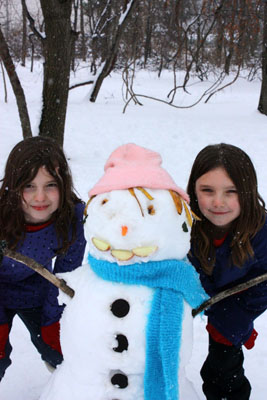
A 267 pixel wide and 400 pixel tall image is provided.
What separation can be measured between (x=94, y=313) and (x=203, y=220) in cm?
60

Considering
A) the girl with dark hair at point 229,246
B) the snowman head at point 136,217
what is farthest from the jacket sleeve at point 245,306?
the snowman head at point 136,217

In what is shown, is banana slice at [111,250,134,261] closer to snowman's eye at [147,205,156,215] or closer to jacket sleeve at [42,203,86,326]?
snowman's eye at [147,205,156,215]

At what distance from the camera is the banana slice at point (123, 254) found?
2.97 feet

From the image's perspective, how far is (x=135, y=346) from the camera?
0.92 m

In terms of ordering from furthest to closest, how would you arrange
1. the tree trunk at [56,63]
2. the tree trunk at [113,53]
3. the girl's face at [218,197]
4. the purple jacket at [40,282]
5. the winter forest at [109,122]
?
the tree trunk at [113,53]
the tree trunk at [56,63]
the winter forest at [109,122]
the purple jacket at [40,282]
the girl's face at [218,197]

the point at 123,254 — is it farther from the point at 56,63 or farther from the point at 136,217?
the point at 56,63

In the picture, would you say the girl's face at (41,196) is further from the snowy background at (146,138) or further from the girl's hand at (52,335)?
the snowy background at (146,138)

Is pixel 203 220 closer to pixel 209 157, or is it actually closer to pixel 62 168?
pixel 209 157

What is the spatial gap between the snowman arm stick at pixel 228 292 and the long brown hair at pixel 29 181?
0.60 meters

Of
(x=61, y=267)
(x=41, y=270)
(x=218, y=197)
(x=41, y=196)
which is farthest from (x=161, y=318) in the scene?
(x=61, y=267)

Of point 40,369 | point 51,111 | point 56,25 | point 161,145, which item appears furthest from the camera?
point 161,145

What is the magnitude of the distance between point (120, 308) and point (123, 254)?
129 mm

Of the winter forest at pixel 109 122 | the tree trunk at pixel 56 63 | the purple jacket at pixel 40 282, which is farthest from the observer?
the tree trunk at pixel 56 63

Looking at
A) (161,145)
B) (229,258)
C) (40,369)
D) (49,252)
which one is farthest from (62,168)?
(161,145)
